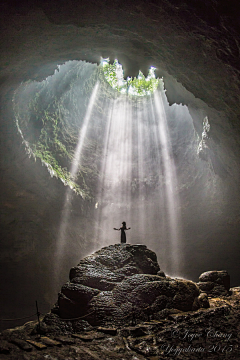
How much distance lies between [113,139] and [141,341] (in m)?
18.9

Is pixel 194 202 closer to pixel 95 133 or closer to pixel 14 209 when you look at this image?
pixel 95 133

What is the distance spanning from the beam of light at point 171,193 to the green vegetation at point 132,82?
4.30ft

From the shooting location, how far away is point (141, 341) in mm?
4398

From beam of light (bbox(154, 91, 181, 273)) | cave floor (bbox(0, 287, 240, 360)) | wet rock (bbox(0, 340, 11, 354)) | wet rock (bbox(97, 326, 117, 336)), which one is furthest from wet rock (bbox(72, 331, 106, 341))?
beam of light (bbox(154, 91, 181, 273))

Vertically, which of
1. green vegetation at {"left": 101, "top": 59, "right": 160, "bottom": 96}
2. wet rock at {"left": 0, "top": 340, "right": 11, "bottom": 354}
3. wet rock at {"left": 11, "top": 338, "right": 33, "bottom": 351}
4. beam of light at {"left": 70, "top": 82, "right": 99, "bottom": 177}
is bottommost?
wet rock at {"left": 11, "top": 338, "right": 33, "bottom": 351}

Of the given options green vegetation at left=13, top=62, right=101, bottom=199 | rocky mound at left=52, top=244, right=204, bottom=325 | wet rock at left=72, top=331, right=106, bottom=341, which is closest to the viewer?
wet rock at left=72, top=331, right=106, bottom=341

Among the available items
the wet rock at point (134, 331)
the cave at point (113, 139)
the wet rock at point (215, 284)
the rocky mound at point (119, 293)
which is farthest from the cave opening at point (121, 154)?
the wet rock at point (134, 331)

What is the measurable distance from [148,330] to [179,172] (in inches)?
610

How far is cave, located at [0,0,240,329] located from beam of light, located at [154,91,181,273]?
10cm

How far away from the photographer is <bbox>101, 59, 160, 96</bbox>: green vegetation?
20448mm

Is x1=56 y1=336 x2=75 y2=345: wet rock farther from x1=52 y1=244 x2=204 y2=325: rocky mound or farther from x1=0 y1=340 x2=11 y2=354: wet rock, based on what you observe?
x1=0 y1=340 x2=11 y2=354: wet rock

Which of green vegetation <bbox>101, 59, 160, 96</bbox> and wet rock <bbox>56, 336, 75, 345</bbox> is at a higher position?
green vegetation <bbox>101, 59, 160, 96</bbox>

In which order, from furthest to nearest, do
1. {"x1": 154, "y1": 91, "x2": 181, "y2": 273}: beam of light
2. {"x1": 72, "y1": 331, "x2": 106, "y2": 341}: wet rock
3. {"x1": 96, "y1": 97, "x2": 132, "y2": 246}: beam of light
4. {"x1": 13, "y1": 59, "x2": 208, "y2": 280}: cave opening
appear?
{"x1": 96, "y1": 97, "x2": 132, "y2": 246}: beam of light → {"x1": 154, "y1": 91, "x2": 181, "y2": 273}: beam of light → {"x1": 13, "y1": 59, "x2": 208, "y2": 280}: cave opening → {"x1": 72, "y1": 331, "x2": 106, "y2": 341}: wet rock

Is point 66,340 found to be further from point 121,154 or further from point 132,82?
point 132,82
